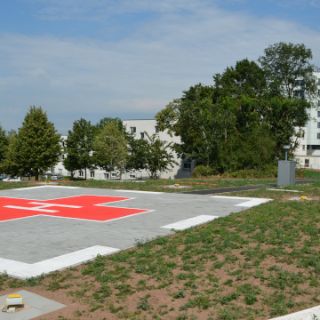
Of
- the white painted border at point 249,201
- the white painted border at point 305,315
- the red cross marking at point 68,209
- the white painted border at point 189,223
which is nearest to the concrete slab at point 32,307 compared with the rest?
the white painted border at point 305,315

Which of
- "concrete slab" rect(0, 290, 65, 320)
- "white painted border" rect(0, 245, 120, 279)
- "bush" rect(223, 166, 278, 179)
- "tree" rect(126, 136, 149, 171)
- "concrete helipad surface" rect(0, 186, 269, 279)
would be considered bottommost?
"concrete slab" rect(0, 290, 65, 320)

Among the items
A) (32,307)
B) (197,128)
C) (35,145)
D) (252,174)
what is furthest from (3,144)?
(32,307)

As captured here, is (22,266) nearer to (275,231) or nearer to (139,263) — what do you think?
(139,263)

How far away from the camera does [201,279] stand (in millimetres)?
8039

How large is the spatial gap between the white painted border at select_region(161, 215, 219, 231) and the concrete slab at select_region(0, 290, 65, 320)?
18.6 ft

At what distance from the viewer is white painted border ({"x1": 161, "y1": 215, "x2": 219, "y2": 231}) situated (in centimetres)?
1271

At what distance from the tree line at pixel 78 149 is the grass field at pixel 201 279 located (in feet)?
106

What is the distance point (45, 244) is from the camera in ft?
36.3

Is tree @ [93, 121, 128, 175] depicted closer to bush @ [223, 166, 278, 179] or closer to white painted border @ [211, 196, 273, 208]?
bush @ [223, 166, 278, 179]

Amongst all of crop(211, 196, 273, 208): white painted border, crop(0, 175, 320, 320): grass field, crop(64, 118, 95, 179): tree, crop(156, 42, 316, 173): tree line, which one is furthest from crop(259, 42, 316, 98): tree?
crop(0, 175, 320, 320): grass field

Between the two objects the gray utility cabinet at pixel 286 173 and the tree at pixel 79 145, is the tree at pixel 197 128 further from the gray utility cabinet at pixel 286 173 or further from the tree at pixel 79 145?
the gray utility cabinet at pixel 286 173

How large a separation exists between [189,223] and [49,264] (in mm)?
5183

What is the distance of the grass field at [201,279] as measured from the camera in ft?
22.4

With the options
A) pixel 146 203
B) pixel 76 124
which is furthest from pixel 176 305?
pixel 76 124
